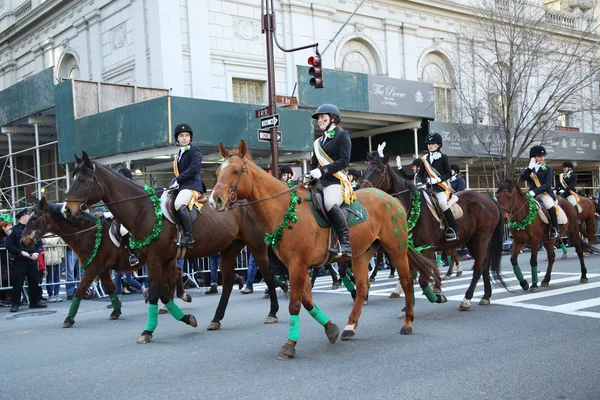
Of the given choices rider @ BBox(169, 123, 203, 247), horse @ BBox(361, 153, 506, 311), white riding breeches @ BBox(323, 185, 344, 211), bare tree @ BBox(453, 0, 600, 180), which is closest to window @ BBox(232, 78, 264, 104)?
bare tree @ BBox(453, 0, 600, 180)

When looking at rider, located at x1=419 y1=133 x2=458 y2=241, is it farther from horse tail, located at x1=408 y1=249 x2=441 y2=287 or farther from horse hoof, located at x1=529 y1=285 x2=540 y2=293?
horse hoof, located at x1=529 y1=285 x2=540 y2=293

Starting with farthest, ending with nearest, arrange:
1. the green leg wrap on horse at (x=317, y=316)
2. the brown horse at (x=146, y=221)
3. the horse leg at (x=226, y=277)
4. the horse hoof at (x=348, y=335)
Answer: the horse leg at (x=226, y=277) → the brown horse at (x=146, y=221) → the horse hoof at (x=348, y=335) → the green leg wrap on horse at (x=317, y=316)

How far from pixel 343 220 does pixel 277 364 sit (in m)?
1.84

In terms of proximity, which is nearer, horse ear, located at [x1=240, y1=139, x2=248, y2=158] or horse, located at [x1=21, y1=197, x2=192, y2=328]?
horse ear, located at [x1=240, y1=139, x2=248, y2=158]

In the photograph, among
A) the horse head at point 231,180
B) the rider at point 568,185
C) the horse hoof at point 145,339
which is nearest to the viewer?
the horse head at point 231,180

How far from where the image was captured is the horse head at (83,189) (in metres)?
8.70

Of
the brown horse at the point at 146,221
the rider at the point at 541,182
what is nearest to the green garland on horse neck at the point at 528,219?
the rider at the point at 541,182

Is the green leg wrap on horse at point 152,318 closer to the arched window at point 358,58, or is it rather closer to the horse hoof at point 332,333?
the horse hoof at point 332,333

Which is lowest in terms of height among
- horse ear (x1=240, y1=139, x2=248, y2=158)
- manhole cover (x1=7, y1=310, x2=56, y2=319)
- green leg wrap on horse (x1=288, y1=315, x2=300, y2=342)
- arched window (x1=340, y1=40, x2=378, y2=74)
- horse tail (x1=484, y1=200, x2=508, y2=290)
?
manhole cover (x1=7, y1=310, x2=56, y2=319)

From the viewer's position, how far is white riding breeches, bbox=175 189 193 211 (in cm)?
901

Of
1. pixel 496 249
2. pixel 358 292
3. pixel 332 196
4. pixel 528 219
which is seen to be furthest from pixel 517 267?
pixel 332 196

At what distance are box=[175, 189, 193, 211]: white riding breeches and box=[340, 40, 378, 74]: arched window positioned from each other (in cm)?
2023

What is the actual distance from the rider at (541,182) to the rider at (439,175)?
2973 millimetres

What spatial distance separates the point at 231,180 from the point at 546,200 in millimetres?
8415
